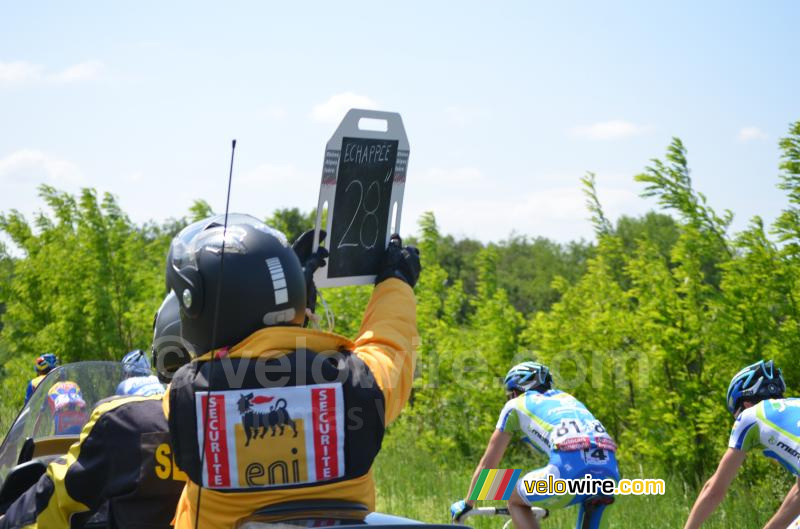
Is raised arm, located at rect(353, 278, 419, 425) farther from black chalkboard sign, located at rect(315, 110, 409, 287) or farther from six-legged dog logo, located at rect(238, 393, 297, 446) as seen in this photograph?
black chalkboard sign, located at rect(315, 110, 409, 287)

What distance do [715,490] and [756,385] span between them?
78 cm

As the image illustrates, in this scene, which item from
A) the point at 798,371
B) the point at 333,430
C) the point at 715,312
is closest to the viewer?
the point at 333,430

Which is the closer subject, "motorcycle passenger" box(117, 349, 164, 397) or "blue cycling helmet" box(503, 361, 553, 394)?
"motorcycle passenger" box(117, 349, 164, 397)

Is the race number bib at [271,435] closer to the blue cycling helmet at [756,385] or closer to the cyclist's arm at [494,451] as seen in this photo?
the blue cycling helmet at [756,385]

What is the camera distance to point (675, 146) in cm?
1152

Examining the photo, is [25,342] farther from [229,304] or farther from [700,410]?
[229,304]

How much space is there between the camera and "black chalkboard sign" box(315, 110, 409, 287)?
143 inches

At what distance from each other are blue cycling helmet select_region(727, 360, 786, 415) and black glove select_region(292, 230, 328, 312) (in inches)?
139

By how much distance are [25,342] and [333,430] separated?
→ 70.0 feet

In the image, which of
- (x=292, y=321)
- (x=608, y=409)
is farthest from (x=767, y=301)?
(x=292, y=321)

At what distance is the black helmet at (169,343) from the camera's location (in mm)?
3549

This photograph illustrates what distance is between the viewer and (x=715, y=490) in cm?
573

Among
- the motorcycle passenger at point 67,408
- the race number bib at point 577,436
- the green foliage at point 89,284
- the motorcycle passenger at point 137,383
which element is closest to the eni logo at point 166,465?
the motorcycle passenger at point 137,383

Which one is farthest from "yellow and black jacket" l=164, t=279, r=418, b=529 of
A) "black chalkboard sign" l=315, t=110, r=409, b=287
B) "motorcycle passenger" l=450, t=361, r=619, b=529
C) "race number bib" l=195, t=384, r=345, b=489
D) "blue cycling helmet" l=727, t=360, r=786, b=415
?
"motorcycle passenger" l=450, t=361, r=619, b=529
